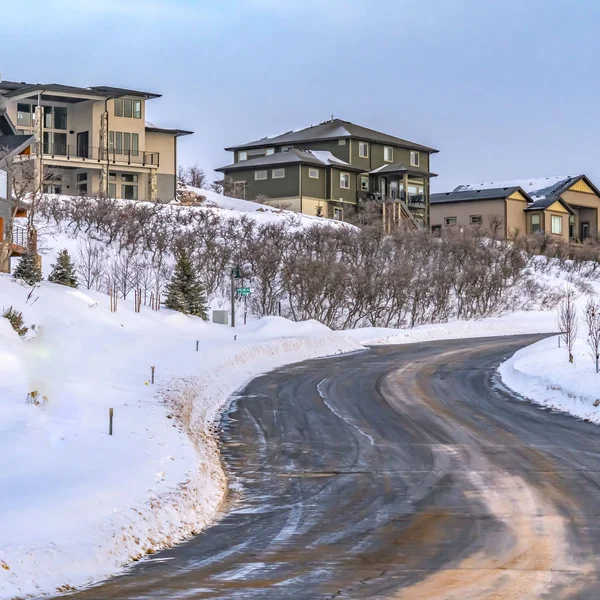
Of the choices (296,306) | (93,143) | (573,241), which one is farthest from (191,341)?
(573,241)

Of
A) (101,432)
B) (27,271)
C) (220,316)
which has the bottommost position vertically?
(101,432)

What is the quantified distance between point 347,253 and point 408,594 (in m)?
58.2

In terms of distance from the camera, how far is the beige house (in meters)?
68.2

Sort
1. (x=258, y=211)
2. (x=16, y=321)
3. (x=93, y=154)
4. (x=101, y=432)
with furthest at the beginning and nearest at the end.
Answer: (x=258, y=211) < (x=93, y=154) < (x=16, y=321) < (x=101, y=432)

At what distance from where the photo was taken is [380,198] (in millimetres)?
85375

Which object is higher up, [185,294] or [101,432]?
[185,294]

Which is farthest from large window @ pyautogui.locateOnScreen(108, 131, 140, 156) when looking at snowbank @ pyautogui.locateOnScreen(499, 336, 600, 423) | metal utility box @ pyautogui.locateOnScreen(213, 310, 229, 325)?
snowbank @ pyautogui.locateOnScreen(499, 336, 600, 423)

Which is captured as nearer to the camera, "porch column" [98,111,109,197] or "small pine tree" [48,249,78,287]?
"small pine tree" [48,249,78,287]

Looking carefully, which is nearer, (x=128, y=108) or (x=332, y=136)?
(x=128, y=108)

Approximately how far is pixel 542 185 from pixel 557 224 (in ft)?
28.7

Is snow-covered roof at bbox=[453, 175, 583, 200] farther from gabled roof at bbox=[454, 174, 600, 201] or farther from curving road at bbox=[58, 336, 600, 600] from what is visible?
curving road at bbox=[58, 336, 600, 600]

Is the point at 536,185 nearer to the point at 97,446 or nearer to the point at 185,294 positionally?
the point at 185,294

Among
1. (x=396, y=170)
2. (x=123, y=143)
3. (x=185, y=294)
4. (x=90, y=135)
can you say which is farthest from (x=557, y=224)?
(x=185, y=294)

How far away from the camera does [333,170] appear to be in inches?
3263
